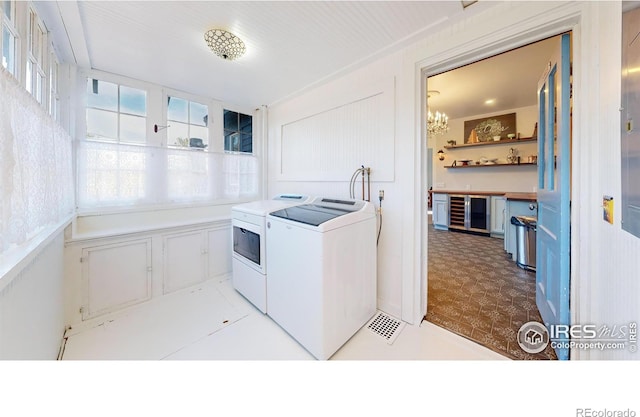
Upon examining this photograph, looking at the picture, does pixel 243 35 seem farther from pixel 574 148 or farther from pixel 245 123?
pixel 574 148

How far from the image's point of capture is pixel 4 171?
0.74m

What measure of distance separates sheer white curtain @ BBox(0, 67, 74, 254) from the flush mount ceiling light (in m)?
1.10

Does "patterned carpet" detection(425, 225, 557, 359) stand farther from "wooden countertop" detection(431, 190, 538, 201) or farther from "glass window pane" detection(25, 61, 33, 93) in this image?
"glass window pane" detection(25, 61, 33, 93)

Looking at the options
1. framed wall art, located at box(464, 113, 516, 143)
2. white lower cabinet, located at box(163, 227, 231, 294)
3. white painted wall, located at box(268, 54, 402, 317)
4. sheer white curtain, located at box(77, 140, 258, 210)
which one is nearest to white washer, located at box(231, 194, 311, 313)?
white painted wall, located at box(268, 54, 402, 317)

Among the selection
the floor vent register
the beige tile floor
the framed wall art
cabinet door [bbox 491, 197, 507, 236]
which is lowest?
the beige tile floor

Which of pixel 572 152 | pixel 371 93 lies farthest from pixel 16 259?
pixel 572 152

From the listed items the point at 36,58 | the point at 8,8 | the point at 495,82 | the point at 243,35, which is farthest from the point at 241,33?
the point at 495,82

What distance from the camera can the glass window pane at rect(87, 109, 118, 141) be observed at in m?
2.13

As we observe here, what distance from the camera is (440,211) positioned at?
5.36 m

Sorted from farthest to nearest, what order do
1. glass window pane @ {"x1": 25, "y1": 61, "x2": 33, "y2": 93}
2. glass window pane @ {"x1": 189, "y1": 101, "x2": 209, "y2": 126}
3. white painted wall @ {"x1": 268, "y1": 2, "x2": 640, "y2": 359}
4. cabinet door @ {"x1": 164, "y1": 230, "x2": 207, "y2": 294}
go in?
glass window pane @ {"x1": 189, "y1": 101, "x2": 209, "y2": 126} < cabinet door @ {"x1": 164, "y1": 230, "x2": 207, "y2": 294} < glass window pane @ {"x1": 25, "y1": 61, "x2": 33, "y2": 93} < white painted wall @ {"x1": 268, "y1": 2, "x2": 640, "y2": 359}

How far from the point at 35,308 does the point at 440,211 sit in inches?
242

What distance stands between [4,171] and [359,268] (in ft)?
5.99
